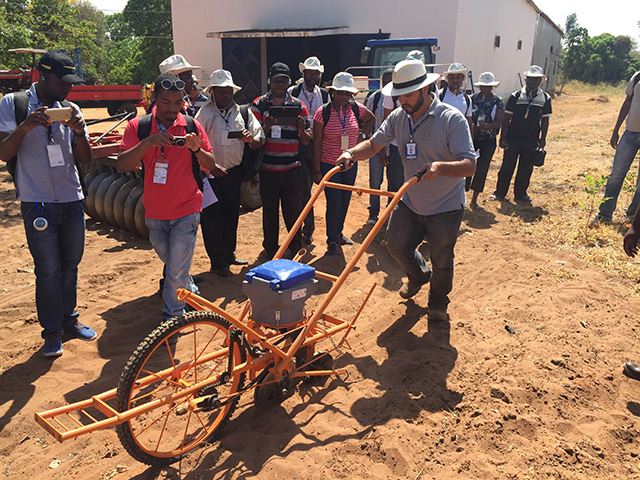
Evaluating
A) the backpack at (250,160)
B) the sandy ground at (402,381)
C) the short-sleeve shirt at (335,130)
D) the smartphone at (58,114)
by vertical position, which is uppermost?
the smartphone at (58,114)

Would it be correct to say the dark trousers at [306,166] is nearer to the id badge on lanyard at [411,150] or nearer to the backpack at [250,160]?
the backpack at [250,160]

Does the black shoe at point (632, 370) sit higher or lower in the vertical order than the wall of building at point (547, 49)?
lower

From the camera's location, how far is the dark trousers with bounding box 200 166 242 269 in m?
5.80

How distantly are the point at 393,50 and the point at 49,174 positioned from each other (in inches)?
403

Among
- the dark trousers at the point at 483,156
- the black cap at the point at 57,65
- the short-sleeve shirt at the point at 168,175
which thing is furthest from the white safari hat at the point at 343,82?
the dark trousers at the point at 483,156

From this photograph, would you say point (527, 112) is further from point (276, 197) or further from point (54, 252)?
point (54, 252)

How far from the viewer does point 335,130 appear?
20.4 ft

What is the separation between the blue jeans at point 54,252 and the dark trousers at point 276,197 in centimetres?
221

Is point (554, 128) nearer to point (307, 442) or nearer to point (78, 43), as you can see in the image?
point (78, 43)

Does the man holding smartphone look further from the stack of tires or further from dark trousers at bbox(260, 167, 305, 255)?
the stack of tires

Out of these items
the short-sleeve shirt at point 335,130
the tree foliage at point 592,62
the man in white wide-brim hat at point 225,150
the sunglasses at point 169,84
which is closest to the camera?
the sunglasses at point 169,84

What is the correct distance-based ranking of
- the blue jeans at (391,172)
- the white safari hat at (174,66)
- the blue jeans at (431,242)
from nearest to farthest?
the blue jeans at (431,242), the white safari hat at (174,66), the blue jeans at (391,172)

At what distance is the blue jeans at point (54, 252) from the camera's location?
13.5 feet

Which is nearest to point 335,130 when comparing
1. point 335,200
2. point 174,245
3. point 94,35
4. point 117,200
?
point 335,200
